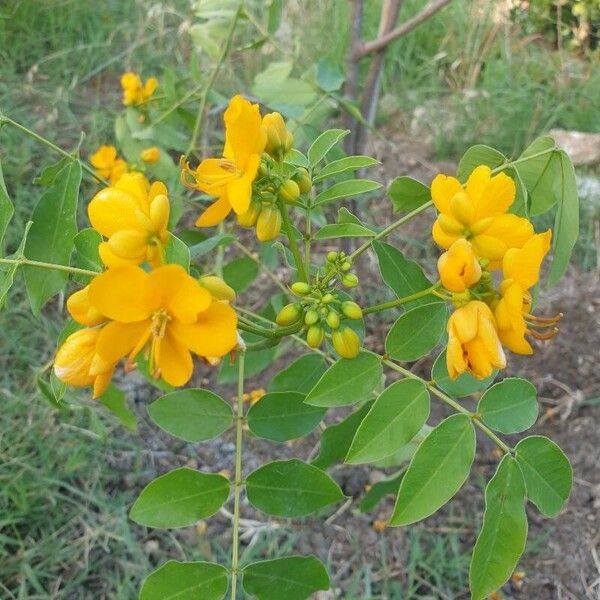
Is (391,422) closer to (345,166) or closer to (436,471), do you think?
(436,471)

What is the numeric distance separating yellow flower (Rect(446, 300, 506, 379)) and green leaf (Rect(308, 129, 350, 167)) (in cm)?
34

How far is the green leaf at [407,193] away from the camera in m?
1.17

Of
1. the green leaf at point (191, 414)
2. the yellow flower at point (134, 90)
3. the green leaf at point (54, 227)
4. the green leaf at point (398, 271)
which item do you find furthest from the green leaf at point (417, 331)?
the yellow flower at point (134, 90)

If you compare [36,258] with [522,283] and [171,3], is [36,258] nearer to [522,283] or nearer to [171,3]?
[522,283]

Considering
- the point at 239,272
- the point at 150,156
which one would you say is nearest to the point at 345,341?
the point at 239,272

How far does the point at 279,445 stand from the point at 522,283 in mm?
1403

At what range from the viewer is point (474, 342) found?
2.91 ft

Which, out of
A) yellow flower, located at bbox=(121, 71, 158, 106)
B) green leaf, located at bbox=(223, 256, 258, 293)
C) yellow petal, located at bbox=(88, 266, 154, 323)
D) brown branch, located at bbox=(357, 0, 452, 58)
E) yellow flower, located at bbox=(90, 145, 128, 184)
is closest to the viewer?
yellow petal, located at bbox=(88, 266, 154, 323)

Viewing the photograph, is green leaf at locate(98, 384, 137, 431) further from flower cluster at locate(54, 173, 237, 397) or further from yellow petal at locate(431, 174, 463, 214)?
yellow petal at locate(431, 174, 463, 214)

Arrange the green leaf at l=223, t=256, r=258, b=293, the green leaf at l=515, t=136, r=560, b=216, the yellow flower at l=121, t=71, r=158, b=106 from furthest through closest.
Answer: the yellow flower at l=121, t=71, r=158, b=106 < the green leaf at l=223, t=256, r=258, b=293 < the green leaf at l=515, t=136, r=560, b=216

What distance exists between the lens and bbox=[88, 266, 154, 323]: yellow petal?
0.80 meters

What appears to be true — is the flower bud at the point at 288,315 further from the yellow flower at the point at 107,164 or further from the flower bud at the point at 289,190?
the yellow flower at the point at 107,164

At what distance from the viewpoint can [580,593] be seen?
1.88 m

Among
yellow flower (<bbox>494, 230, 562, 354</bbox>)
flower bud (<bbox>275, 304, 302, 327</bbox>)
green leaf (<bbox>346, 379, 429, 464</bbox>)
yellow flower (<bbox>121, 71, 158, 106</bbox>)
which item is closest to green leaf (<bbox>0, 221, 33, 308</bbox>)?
flower bud (<bbox>275, 304, 302, 327</bbox>)
